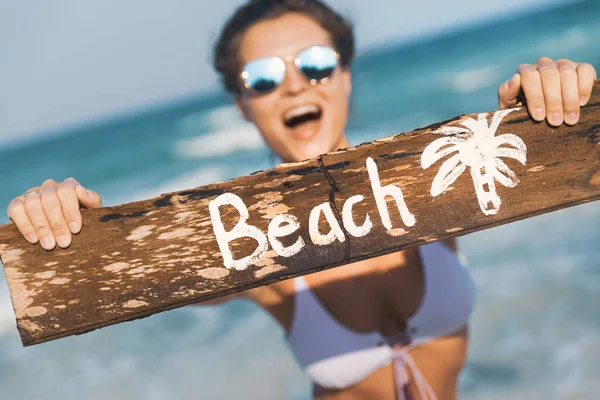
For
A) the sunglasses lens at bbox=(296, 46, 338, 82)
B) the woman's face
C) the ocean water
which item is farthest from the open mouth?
the ocean water

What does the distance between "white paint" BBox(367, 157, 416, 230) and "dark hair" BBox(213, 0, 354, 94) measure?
4.35 feet

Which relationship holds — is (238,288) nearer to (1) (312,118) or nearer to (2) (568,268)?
(1) (312,118)

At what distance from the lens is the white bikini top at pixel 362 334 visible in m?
2.19

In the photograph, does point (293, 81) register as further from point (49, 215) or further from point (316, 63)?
point (49, 215)

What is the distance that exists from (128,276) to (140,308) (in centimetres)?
7

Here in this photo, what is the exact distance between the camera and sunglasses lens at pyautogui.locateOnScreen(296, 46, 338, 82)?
228 cm

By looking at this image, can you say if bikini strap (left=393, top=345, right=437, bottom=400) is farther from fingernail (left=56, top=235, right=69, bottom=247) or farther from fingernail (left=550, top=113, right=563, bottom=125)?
fingernail (left=56, top=235, right=69, bottom=247)

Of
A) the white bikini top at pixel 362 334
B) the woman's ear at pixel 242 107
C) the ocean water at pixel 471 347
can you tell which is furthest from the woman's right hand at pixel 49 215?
the ocean water at pixel 471 347

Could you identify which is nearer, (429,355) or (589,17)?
(429,355)

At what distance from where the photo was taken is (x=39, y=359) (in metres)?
6.15

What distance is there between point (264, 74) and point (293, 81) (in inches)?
4.2

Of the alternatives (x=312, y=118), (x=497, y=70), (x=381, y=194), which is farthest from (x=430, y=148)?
(x=497, y=70)

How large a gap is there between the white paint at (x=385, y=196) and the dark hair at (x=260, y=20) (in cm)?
132

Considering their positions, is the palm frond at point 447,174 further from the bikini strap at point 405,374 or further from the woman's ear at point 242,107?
the woman's ear at point 242,107
